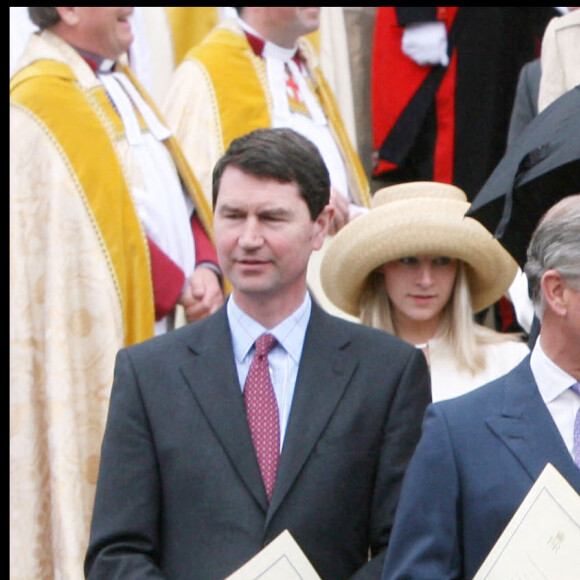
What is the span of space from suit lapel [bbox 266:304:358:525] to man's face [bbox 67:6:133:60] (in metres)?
2.26

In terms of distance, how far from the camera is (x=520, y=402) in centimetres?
310

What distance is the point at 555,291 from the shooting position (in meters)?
3.12

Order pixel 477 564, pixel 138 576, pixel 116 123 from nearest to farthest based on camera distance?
pixel 477 564
pixel 138 576
pixel 116 123

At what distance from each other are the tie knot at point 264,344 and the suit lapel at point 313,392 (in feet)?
0.26

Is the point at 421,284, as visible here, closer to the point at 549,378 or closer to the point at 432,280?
the point at 432,280

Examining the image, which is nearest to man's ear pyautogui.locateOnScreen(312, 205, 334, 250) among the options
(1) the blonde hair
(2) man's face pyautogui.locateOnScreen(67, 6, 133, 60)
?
(1) the blonde hair

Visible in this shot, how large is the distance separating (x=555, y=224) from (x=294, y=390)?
2.67ft

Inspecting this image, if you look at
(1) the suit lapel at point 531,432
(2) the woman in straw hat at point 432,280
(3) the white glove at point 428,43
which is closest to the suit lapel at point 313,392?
(1) the suit lapel at point 531,432

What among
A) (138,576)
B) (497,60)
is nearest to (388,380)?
(138,576)

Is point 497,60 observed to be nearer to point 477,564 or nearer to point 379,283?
point 379,283

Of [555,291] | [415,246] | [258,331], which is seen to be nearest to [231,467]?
[258,331]

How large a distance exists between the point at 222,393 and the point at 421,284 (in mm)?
1595

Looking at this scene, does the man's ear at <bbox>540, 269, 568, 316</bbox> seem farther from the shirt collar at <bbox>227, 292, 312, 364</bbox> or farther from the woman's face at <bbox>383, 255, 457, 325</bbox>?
the woman's face at <bbox>383, 255, 457, 325</bbox>

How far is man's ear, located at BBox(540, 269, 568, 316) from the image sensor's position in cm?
310
